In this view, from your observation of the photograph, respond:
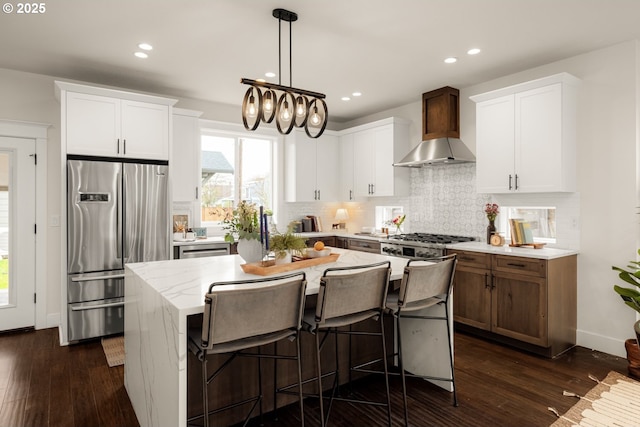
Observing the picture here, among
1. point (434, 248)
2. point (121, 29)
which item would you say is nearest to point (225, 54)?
point (121, 29)

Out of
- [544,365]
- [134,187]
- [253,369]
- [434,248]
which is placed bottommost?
[544,365]

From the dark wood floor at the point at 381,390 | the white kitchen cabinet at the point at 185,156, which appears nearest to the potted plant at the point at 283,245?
the dark wood floor at the point at 381,390

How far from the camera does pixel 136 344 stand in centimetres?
250

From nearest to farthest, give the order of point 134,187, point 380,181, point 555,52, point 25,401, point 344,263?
point 25,401 < point 344,263 < point 555,52 < point 134,187 < point 380,181

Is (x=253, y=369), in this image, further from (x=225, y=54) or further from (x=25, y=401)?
(x=225, y=54)

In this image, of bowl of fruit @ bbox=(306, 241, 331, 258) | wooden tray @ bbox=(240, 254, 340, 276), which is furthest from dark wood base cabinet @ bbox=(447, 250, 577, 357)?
wooden tray @ bbox=(240, 254, 340, 276)

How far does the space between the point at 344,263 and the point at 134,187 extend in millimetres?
2547

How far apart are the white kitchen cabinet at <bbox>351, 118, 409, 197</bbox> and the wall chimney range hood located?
437mm

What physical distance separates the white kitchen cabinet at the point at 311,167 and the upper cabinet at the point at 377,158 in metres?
0.23

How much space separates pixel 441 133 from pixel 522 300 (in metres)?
2.13

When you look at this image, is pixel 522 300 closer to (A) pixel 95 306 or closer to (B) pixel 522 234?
(B) pixel 522 234

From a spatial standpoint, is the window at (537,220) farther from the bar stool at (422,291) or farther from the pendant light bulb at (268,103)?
the pendant light bulb at (268,103)

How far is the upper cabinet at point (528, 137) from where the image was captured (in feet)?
11.7

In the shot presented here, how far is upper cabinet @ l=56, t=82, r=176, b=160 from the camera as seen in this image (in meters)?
3.85
